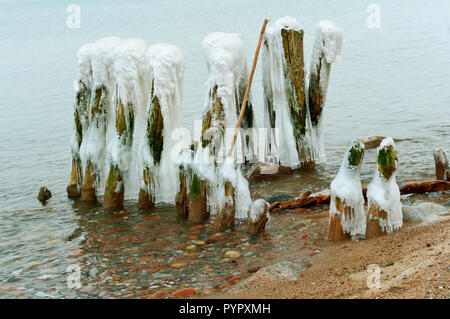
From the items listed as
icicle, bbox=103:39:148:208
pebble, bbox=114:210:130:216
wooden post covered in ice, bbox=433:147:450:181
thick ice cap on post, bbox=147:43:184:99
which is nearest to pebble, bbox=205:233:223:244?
pebble, bbox=114:210:130:216

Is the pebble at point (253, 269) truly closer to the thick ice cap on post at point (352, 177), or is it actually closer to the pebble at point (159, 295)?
the pebble at point (159, 295)

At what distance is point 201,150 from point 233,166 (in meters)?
0.67

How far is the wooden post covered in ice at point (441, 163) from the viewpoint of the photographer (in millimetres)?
9492

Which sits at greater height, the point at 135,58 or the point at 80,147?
the point at 135,58

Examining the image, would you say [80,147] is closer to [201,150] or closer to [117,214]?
[117,214]

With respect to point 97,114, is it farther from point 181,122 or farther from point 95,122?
point 181,122

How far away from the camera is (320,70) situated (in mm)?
10969

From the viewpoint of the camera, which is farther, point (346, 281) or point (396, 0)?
point (396, 0)

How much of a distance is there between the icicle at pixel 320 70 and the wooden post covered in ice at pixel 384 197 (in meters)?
3.68

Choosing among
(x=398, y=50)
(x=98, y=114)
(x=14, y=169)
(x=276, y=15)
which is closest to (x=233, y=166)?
(x=98, y=114)

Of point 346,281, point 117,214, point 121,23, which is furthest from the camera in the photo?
point 121,23

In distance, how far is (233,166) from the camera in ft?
28.6

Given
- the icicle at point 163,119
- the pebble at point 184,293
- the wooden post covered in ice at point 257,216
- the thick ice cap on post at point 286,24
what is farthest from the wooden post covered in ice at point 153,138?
the pebble at point 184,293
